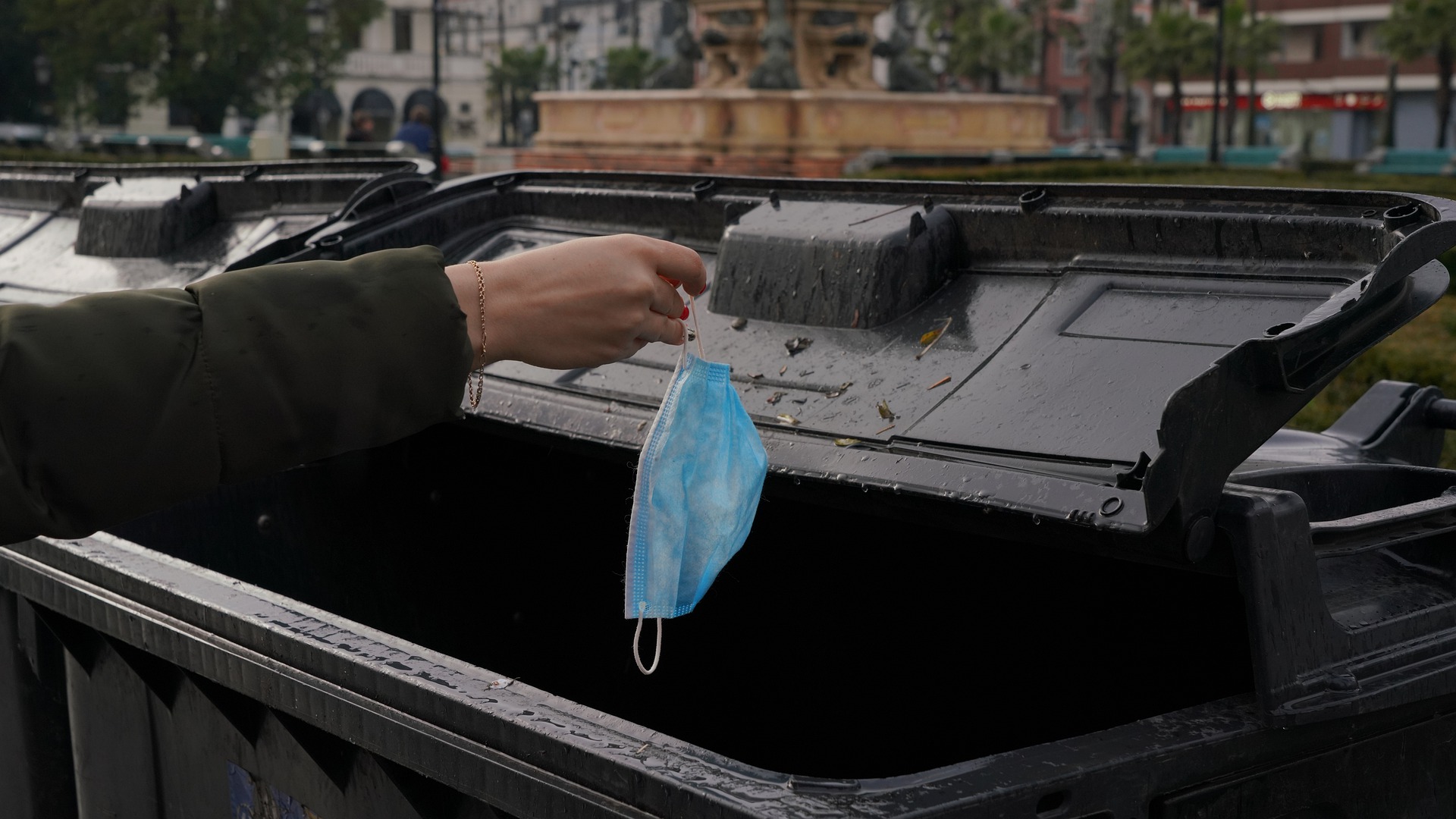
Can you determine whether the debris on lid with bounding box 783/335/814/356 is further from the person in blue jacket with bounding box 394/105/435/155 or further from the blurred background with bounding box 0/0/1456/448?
the person in blue jacket with bounding box 394/105/435/155

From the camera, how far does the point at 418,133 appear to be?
13.9 m

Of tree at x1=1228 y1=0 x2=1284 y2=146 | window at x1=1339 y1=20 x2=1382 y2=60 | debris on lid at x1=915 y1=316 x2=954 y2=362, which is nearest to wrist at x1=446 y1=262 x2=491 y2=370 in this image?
debris on lid at x1=915 y1=316 x2=954 y2=362

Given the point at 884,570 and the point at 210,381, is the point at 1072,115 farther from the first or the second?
the point at 210,381

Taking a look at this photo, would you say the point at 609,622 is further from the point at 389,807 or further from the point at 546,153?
the point at 546,153

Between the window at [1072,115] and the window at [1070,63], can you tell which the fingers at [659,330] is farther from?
the window at [1070,63]

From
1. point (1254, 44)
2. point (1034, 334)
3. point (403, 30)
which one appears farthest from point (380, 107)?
point (1034, 334)

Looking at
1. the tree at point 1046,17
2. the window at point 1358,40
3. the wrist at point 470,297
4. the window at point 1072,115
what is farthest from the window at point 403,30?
the wrist at point 470,297

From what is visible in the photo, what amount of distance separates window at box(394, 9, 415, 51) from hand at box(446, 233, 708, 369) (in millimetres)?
62213

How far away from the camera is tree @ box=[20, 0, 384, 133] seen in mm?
36188

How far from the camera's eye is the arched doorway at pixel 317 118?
55.2 m

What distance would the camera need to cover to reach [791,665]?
2908 mm

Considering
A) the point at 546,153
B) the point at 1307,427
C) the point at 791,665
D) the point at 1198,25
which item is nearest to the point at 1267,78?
the point at 1198,25

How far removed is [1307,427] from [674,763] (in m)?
5.02

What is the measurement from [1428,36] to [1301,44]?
17.6 metres
